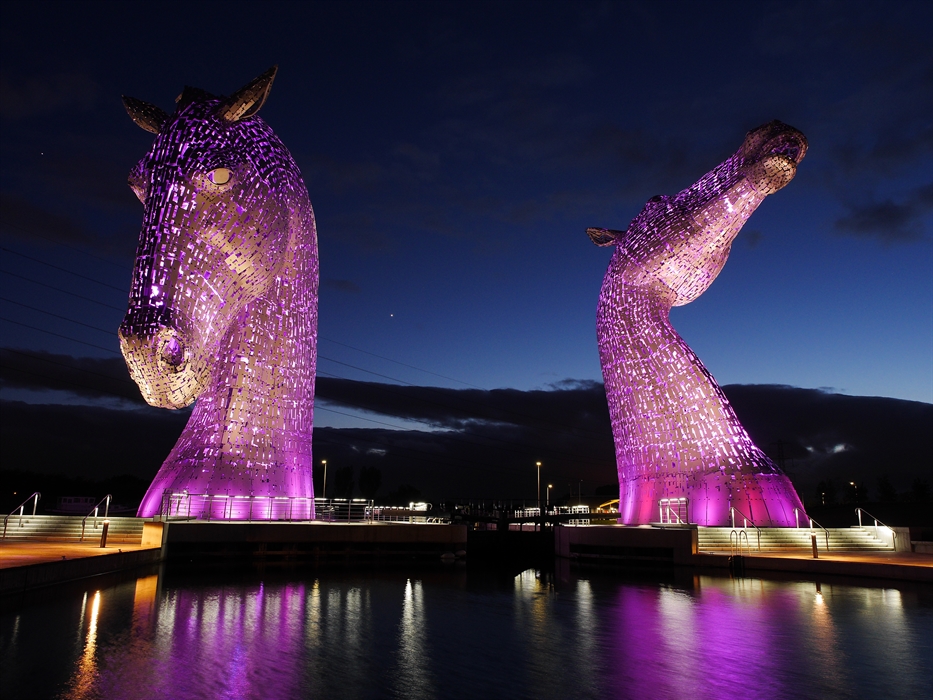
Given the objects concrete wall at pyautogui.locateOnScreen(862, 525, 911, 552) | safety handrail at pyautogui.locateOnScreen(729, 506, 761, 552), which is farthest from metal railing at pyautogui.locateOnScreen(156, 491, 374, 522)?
concrete wall at pyautogui.locateOnScreen(862, 525, 911, 552)

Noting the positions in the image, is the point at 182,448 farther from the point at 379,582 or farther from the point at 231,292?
the point at 379,582

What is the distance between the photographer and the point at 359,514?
69.1ft

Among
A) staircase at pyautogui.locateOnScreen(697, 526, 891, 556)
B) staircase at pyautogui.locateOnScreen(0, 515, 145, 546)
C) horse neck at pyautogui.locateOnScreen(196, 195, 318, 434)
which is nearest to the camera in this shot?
staircase at pyautogui.locateOnScreen(0, 515, 145, 546)

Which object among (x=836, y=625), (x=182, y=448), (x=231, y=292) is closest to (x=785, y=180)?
(x=836, y=625)

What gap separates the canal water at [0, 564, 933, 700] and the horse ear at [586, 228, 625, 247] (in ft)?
41.8

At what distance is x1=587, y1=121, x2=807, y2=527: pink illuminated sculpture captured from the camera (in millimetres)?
18344

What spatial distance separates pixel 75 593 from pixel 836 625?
35.3 feet

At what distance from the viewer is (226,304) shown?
1548 cm

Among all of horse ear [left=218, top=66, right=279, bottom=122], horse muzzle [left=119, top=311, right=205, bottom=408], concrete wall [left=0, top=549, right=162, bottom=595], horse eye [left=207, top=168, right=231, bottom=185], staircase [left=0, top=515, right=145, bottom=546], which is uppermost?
horse ear [left=218, top=66, right=279, bottom=122]

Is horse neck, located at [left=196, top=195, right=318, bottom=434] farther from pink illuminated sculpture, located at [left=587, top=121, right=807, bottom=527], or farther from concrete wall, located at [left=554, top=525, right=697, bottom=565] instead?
pink illuminated sculpture, located at [left=587, top=121, right=807, bottom=527]

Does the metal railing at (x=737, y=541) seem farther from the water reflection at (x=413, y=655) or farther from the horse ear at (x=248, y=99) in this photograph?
the horse ear at (x=248, y=99)

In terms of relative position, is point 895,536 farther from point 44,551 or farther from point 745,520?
point 44,551

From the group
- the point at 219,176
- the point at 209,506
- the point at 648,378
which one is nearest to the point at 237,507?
the point at 209,506

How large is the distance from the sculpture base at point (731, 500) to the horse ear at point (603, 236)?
26.0 ft
